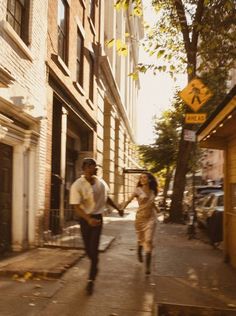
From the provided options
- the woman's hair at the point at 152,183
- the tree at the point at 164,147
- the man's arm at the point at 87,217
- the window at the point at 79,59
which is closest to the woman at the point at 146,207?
the woman's hair at the point at 152,183

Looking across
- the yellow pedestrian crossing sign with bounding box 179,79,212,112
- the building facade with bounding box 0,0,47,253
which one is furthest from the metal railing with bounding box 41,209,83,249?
the yellow pedestrian crossing sign with bounding box 179,79,212,112

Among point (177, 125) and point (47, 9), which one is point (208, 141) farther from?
point (177, 125)

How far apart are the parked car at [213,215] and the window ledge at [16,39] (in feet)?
20.6

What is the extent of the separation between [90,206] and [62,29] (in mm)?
8485

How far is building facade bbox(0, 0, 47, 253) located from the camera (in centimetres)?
864

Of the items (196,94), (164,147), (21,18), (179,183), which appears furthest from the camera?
(164,147)

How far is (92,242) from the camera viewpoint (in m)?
6.46

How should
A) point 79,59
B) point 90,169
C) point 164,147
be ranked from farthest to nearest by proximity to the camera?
point 164,147
point 79,59
point 90,169

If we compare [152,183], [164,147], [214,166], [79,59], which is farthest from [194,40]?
[214,166]

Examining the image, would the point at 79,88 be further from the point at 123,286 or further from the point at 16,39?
the point at 123,286

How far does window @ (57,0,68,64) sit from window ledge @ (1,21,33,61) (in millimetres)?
3696

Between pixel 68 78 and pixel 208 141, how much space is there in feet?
18.0

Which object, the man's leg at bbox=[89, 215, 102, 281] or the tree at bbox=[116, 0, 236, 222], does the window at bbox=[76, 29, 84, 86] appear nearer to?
the tree at bbox=[116, 0, 236, 222]

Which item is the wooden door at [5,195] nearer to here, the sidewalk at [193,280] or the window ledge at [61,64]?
the sidewalk at [193,280]
